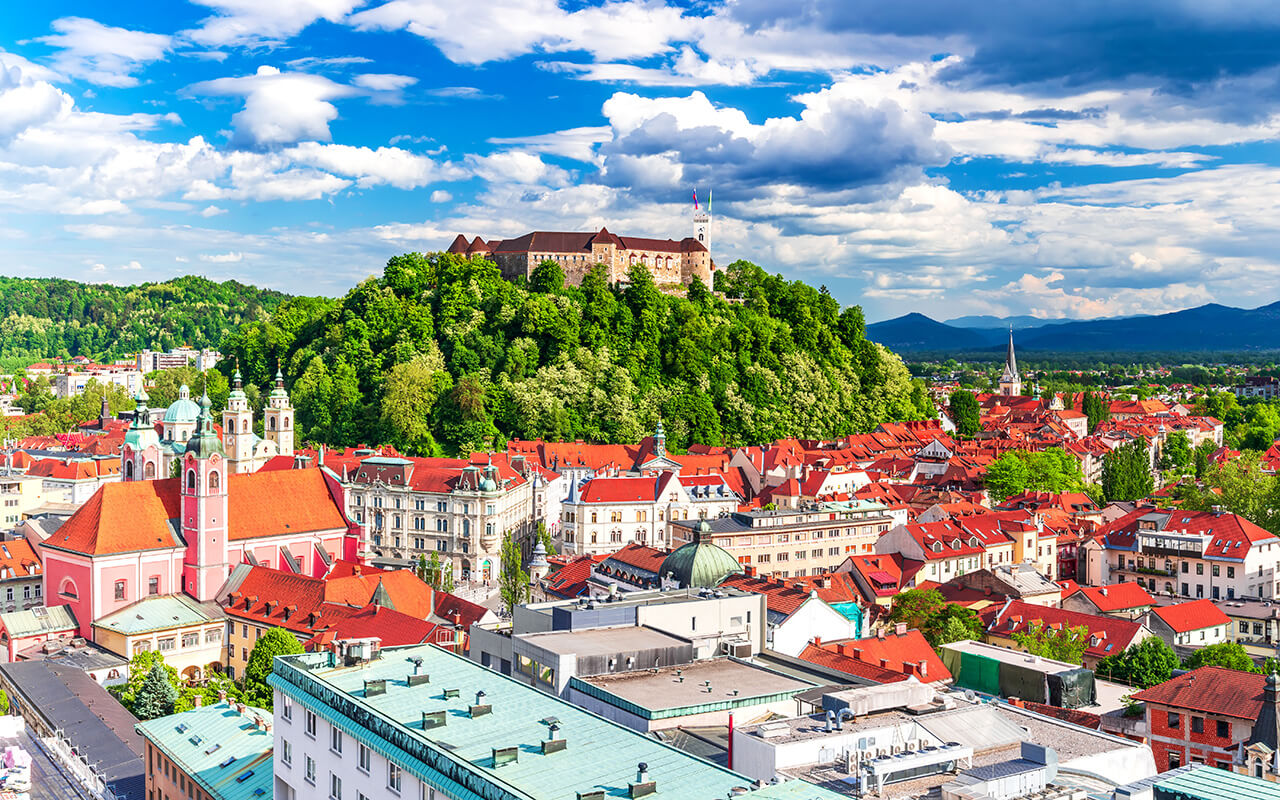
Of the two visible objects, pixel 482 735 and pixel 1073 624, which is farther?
pixel 1073 624

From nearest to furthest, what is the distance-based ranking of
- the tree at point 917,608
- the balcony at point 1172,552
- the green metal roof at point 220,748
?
1. the green metal roof at point 220,748
2. the tree at point 917,608
3. the balcony at point 1172,552

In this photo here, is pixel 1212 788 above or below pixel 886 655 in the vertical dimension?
above

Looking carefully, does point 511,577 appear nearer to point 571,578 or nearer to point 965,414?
point 571,578

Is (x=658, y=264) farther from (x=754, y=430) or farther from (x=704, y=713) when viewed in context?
(x=704, y=713)

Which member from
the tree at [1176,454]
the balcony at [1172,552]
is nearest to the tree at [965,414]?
the tree at [1176,454]

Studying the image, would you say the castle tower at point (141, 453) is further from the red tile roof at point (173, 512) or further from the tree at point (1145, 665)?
the tree at point (1145, 665)

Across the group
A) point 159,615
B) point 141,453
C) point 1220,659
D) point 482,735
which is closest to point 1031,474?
point 1220,659
